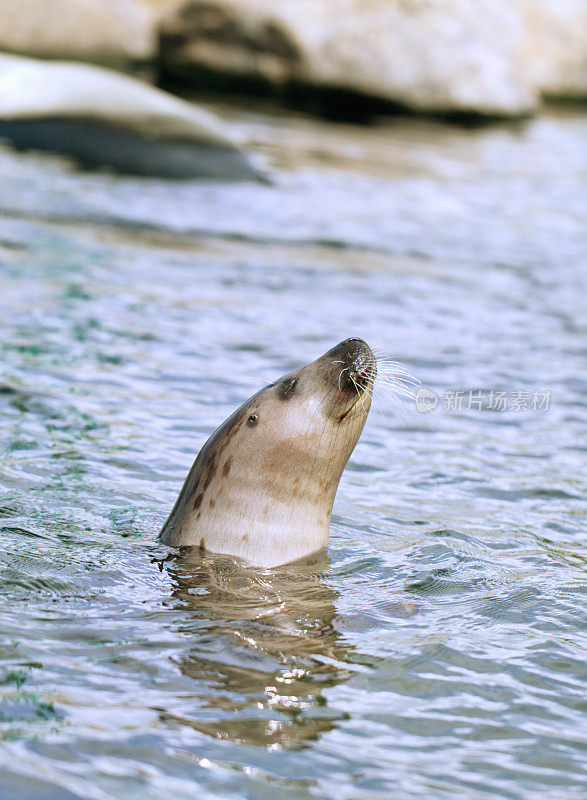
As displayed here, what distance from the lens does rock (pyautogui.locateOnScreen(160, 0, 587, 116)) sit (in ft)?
61.6

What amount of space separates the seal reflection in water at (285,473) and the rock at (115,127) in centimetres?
843

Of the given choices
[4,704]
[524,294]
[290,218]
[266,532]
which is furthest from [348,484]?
[290,218]

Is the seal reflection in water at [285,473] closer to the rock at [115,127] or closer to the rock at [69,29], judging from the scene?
the rock at [115,127]

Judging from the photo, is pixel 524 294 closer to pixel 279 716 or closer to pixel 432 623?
pixel 432 623

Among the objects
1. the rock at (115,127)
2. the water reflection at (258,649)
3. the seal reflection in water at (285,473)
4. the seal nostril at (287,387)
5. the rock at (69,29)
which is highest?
the rock at (69,29)

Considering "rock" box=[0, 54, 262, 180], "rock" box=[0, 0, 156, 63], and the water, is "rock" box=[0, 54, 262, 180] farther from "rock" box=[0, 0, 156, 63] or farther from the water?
"rock" box=[0, 0, 156, 63]

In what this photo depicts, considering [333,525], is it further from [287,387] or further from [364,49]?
[364,49]

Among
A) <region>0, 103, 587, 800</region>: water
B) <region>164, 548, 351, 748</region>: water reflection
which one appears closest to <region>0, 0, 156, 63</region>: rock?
<region>0, 103, 587, 800</region>: water

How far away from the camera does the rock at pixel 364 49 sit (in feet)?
61.6

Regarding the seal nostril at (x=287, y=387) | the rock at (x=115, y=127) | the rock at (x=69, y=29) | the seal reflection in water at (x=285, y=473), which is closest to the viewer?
the seal reflection in water at (x=285, y=473)

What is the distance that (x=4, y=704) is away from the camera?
11.0 ft

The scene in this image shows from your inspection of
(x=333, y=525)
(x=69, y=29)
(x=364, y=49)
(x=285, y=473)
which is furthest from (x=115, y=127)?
(x=285, y=473)

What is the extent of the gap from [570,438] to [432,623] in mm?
2766

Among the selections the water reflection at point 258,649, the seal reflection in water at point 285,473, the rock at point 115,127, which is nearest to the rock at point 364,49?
the rock at point 115,127
